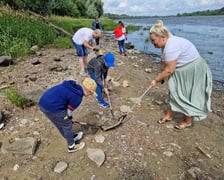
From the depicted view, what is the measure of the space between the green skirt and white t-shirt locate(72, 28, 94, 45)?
12.2 feet

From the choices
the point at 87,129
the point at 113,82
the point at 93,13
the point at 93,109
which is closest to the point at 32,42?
the point at 113,82

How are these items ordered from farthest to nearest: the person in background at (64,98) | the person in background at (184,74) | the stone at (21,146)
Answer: the person in background at (184,74), the stone at (21,146), the person in background at (64,98)

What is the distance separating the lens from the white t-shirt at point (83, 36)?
783 centimetres

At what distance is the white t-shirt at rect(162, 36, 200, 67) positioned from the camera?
4.47 metres

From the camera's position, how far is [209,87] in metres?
4.81

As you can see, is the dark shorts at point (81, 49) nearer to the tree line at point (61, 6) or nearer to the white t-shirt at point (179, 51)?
the white t-shirt at point (179, 51)

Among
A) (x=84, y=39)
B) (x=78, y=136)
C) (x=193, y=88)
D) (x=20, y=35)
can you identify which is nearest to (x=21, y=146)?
(x=78, y=136)

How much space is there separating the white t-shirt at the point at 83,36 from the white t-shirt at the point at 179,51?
3823 mm

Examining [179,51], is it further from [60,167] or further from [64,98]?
[60,167]

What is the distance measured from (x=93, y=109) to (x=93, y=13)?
5128 centimetres

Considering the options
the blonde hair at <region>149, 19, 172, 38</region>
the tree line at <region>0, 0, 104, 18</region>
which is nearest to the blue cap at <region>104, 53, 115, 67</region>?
the blonde hair at <region>149, 19, 172, 38</region>

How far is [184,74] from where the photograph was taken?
15.7 ft

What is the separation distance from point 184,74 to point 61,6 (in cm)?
3662

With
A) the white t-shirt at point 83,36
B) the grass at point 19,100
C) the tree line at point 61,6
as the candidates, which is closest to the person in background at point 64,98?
the grass at point 19,100
